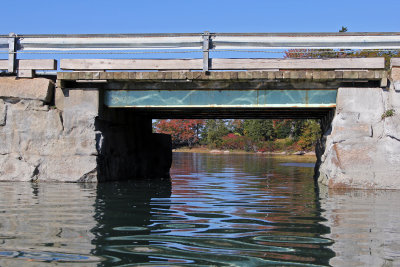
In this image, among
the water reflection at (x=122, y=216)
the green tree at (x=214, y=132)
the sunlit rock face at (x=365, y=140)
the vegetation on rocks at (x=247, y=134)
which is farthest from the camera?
the green tree at (x=214, y=132)

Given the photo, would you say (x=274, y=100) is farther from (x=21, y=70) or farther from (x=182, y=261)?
(x=182, y=261)

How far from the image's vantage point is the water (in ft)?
14.2

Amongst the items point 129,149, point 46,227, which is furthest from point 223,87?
point 46,227

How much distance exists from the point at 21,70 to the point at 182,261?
27.9 feet

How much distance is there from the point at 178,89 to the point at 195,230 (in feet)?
20.9

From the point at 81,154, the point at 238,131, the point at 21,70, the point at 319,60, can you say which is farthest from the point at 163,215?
the point at 238,131

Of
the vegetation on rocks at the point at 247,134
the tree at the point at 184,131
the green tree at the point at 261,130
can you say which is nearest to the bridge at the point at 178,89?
the vegetation on rocks at the point at 247,134

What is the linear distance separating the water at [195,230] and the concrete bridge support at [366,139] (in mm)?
1318

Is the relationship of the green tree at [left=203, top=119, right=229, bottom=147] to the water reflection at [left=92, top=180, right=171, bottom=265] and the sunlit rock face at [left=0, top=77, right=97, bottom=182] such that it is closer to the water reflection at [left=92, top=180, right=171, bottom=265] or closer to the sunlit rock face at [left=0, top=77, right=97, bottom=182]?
the sunlit rock face at [left=0, top=77, right=97, bottom=182]

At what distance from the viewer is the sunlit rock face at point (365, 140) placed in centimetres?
1021

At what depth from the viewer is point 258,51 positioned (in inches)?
430

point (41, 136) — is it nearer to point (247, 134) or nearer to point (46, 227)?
point (46, 227)

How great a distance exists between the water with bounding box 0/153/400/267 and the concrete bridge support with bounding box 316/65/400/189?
4.33ft

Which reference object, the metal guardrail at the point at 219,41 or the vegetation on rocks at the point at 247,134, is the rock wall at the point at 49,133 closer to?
the metal guardrail at the point at 219,41
